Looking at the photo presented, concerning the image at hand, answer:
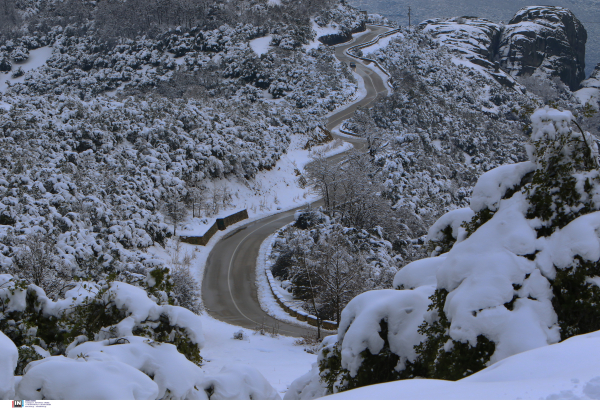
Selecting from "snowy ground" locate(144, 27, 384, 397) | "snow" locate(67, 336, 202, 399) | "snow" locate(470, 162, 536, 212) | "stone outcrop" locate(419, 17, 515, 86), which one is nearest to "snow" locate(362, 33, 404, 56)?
"stone outcrop" locate(419, 17, 515, 86)

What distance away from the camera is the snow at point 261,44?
7312 centimetres

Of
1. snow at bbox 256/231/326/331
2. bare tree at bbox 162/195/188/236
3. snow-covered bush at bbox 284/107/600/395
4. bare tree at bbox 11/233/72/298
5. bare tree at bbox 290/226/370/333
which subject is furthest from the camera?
bare tree at bbox 162/195/188/236

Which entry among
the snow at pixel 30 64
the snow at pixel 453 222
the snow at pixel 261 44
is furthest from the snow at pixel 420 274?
the snow at pixel 30 64

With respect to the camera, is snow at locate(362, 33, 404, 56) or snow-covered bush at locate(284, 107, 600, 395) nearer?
snow-covered bush at locate(284, 107, 600, 395)

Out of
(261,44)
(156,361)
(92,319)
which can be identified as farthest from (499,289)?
(261,44)

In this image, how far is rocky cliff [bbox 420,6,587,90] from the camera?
348ft

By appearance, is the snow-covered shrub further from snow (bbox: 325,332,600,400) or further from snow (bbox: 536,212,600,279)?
snow (bbox: 536,212,600,279)

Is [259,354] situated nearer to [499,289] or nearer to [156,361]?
[156,361]

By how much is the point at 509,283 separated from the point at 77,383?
641cm

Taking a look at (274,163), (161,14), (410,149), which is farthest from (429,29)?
(274,163)

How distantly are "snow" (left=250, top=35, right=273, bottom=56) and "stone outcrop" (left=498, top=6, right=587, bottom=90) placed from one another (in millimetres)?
60541

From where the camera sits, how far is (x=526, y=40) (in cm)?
10931

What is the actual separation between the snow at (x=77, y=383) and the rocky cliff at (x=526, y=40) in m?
105

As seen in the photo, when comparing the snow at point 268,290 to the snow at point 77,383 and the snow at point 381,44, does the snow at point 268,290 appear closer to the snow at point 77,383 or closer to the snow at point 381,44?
the snow at point 77,383
